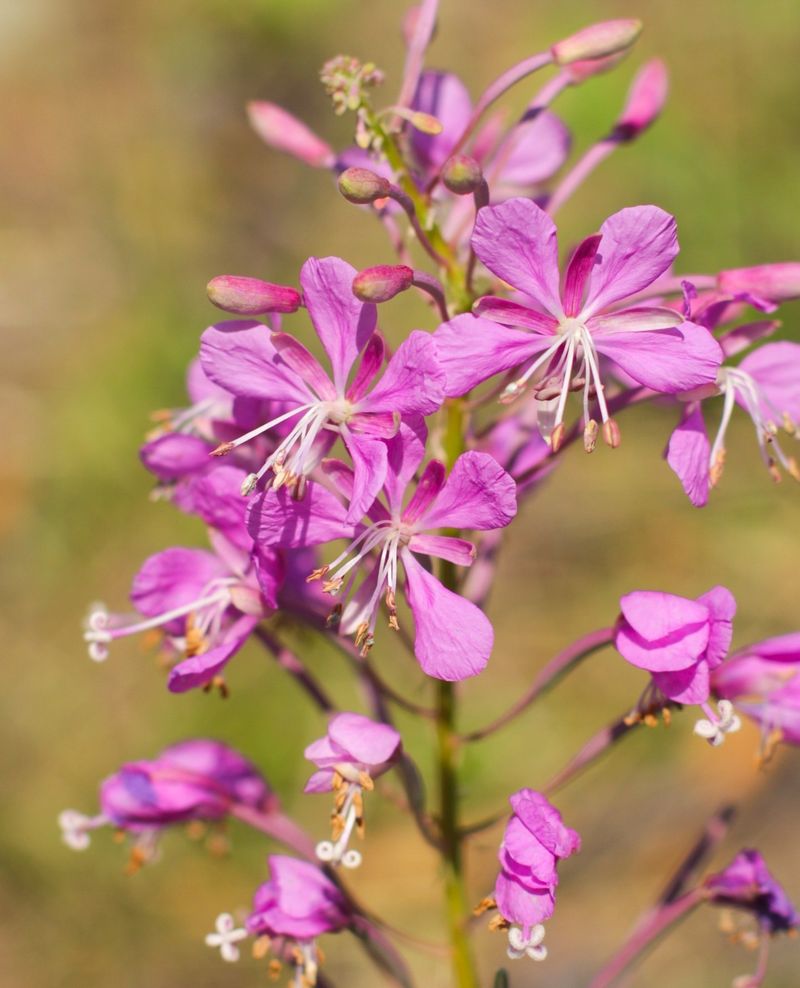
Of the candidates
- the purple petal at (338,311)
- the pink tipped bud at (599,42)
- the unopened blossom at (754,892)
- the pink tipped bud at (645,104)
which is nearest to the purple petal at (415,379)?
the purple petal at (338,311)

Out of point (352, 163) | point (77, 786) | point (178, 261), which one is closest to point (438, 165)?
point (352, 163)

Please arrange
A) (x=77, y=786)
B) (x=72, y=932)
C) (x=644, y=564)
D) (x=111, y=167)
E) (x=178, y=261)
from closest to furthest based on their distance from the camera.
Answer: (x=72, y=932) < (x=77, y=786) < (x=644, y=564) < (x=178, y=261) < (x=111, y=167)

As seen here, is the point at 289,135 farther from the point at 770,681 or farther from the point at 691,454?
the point at 770,681

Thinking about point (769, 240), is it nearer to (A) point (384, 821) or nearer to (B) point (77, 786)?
(A) point (384, 821)

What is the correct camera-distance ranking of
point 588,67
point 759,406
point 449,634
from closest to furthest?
point 449,634 → point 759,406 → point 588,67

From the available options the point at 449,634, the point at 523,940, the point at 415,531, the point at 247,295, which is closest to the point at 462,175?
the point at 247,295

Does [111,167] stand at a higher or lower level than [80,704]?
higher
